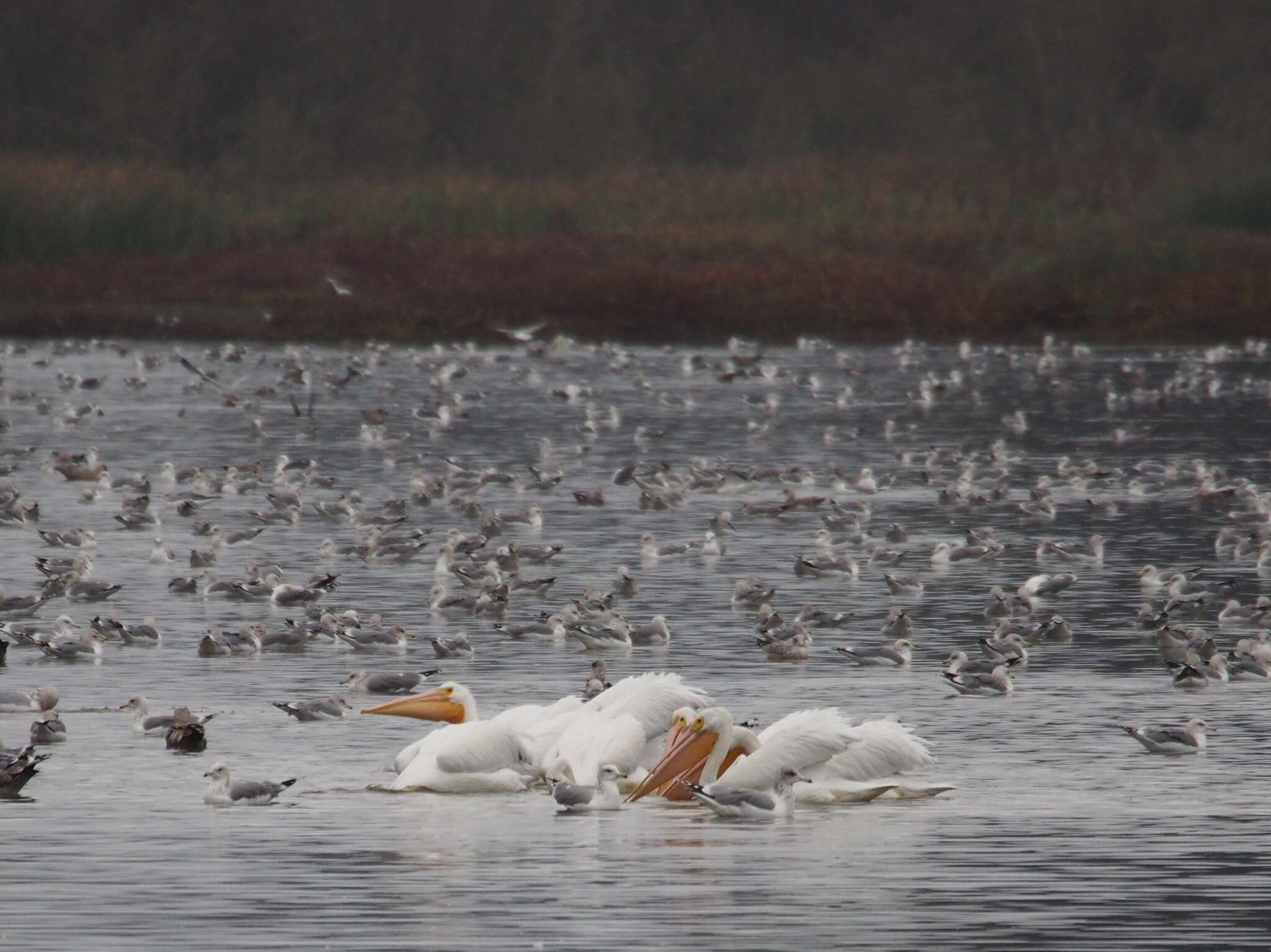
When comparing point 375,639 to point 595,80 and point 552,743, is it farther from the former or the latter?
point 595,80

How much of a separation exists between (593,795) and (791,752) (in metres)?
1.05

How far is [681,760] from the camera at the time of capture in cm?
1479

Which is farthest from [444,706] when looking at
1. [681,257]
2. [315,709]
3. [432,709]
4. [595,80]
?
[595,80]

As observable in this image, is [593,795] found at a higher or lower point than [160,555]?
lower

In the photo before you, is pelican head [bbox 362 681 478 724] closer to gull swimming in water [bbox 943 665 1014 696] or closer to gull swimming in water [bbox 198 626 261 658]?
gull swimming in water [bbox 943 665 1014 696]

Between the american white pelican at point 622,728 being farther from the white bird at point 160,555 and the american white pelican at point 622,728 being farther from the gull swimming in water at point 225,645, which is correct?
the white bird at point 160,555

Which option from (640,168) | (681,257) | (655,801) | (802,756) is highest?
(640,168)

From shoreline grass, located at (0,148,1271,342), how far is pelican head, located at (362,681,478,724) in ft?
139

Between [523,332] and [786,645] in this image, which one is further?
[523,332]

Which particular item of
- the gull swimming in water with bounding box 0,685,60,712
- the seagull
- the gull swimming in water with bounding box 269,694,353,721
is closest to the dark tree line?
the seagull

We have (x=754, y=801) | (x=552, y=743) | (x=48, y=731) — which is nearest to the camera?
(x=754, y=801)

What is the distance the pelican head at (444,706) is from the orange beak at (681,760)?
1.54 metres

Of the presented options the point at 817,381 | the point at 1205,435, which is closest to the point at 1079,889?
the point at 1205,435

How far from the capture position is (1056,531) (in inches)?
1131
